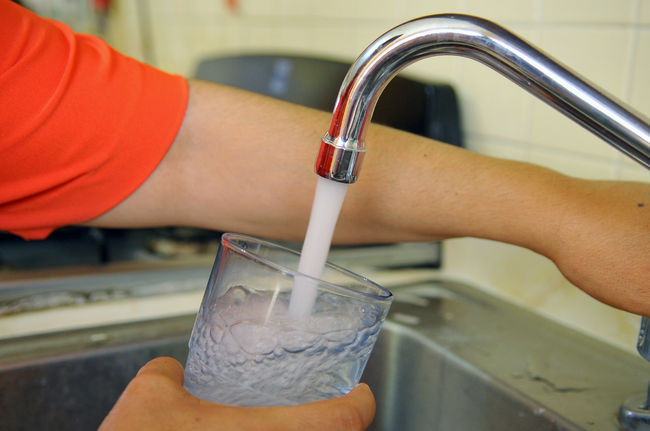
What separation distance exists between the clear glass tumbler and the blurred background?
1.34 feet

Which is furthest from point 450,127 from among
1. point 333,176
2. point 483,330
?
point 333,176

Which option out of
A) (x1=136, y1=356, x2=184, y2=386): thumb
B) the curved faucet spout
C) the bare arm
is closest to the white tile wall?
the bare arm

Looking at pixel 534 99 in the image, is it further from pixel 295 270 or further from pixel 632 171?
pixel 295 270

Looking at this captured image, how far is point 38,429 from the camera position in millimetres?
→ 545

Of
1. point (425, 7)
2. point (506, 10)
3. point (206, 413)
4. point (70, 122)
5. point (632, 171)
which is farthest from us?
point (425, 7)

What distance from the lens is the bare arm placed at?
19.3 inches

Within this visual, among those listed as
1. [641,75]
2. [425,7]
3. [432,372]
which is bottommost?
[432,372]

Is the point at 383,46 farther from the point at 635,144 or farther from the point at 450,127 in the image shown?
the point at 450,127

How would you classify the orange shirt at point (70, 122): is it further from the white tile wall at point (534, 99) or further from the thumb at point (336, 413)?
the white tile wall at point (534, 99)

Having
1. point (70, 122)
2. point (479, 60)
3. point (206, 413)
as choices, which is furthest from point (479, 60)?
point (70, 122)

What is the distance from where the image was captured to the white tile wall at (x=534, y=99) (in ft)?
2.00

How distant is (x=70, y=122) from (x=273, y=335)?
0.94 feet

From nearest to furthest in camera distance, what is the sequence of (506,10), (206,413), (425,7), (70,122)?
(206,413), (70,122), (506,10), (425,7)

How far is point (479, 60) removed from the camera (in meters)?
0.33
